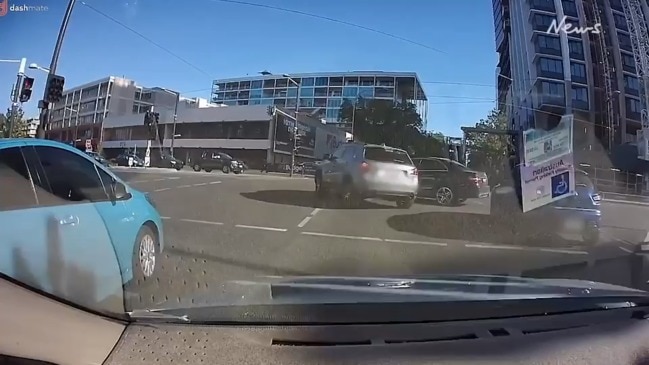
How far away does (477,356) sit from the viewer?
2.79 m

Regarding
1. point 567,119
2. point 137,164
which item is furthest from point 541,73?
point 137,164

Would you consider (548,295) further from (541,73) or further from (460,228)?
(541,73)

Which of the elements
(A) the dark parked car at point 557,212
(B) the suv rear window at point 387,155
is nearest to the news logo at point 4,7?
(B) the suv rear window at point 387,155

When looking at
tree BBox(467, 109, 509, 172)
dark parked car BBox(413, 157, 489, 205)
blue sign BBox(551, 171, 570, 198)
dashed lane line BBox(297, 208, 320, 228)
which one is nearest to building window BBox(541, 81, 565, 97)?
tree BBox(467, 109, 509, 172)

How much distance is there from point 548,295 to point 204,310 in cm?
224

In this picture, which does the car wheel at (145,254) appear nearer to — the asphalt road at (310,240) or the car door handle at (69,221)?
the asphalt road at (310,240)

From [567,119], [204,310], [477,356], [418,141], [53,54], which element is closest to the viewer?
[477,356]

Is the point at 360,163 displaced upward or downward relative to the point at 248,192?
upward

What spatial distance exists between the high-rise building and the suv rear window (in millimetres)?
1031

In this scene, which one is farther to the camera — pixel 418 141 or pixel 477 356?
pixel 418 141

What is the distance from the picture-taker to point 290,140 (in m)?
4.33

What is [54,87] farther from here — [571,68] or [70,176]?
[571,68]

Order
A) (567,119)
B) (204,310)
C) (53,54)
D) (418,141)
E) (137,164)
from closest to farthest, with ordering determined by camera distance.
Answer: (204,310)
(53,54)
(137,164)
(418,141)
(567,119)

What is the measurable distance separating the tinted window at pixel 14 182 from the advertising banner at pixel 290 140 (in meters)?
1.78
